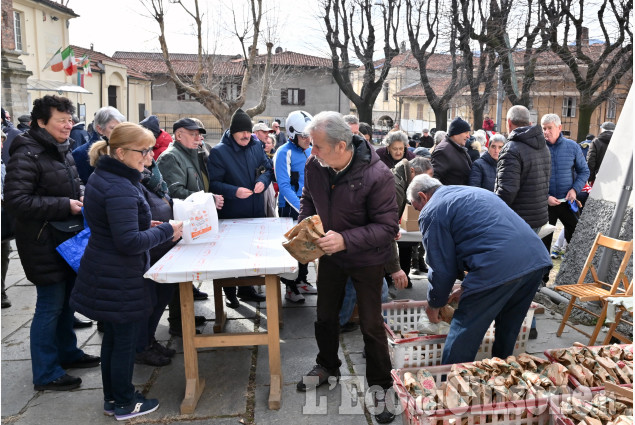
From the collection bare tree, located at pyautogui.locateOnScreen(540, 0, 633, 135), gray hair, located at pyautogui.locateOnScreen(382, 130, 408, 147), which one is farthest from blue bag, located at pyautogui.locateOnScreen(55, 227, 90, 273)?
bare tree, located at pyautogui.locateOnScreen(540, 0, 633, 135)

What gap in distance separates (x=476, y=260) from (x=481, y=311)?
0.96 ft

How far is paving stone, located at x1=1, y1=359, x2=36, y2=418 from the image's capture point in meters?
3.28

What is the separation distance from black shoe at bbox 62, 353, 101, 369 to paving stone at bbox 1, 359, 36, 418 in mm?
247

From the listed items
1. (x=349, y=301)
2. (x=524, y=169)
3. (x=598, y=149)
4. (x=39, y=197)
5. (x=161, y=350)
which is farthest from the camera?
(x=598, y=149)

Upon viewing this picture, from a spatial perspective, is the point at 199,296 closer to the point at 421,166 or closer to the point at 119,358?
the point at 119,358

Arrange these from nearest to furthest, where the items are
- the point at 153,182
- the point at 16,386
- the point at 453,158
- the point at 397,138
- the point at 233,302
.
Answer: the point at 16,386, the point at 153,182, the point at 233,302, the point at 453,158, the point at 397,138

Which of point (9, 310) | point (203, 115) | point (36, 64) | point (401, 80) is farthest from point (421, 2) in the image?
point (401, 80)

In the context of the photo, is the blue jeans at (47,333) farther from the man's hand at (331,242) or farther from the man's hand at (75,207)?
the man's hand at (331,242)

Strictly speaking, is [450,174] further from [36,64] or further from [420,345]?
[36,64]

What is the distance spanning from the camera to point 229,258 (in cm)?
321

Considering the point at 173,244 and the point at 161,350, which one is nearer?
the point at 173,244

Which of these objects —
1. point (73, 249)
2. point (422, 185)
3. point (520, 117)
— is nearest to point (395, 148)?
point (520, 117)

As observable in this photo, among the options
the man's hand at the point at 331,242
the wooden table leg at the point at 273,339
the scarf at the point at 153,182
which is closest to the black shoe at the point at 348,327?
the wooden table leg at the point at 273,339

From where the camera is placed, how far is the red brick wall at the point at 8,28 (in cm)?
1981
